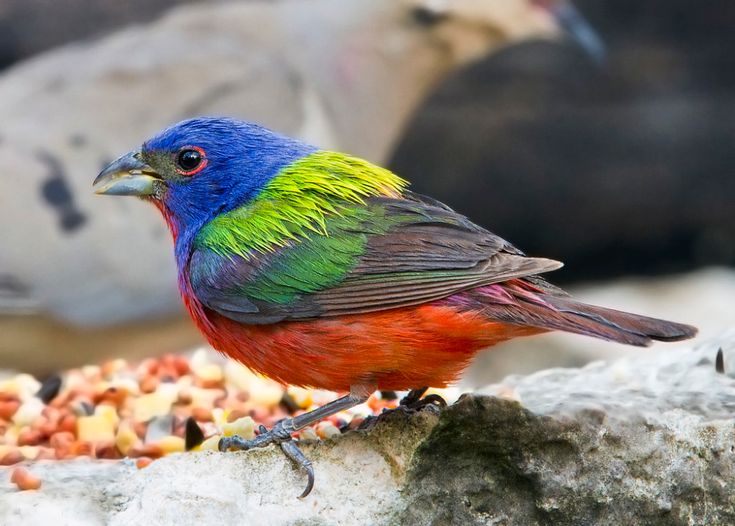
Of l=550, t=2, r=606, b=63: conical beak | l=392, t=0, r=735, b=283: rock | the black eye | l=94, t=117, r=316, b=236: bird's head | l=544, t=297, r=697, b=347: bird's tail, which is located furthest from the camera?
l=392, t=0, r=735, b=283: rock

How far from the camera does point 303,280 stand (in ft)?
10.1

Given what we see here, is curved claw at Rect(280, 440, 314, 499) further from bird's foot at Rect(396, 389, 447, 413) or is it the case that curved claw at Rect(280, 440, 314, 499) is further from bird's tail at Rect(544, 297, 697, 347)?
bird's tail at Rect(544, 297, 697, 347)

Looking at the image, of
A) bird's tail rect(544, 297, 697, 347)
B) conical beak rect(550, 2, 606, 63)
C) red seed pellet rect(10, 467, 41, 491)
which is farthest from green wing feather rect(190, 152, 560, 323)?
conical beak rect(550, 2, 606, 63)

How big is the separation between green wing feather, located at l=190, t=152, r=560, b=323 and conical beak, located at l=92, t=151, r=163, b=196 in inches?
11.4

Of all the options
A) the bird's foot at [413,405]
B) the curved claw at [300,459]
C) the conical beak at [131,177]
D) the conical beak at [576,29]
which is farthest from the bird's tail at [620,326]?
the conical beak at [576,29]

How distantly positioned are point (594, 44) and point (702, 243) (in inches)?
90.3

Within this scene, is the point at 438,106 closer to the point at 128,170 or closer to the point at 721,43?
the point at 721,43

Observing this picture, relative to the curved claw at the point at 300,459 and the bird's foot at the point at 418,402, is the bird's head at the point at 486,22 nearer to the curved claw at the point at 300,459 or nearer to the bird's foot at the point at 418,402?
the bird's foot at the point at 418,402

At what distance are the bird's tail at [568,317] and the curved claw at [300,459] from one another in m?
0.59

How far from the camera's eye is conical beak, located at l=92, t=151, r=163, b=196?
346 cm

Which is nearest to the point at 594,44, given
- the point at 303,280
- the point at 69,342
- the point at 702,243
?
the point at 702,243

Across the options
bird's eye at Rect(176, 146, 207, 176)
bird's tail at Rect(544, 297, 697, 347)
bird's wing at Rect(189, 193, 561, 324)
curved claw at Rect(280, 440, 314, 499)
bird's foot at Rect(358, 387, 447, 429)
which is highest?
bird's eye at Rect(176, 146, 207, 176)

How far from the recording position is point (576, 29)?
23.6 feet

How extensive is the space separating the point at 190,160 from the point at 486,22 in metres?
3.67
